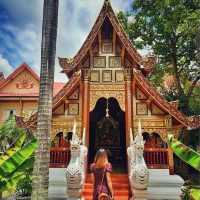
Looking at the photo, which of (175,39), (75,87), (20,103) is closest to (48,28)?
(75,87)

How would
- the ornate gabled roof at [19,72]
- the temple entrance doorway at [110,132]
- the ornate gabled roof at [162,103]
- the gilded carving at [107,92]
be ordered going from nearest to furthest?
the ornate gabled roof at [162,103] < the gilded carving at [107,92] < the temple entrance doorway at [110,132] < the ornate gabled roof at [19,72]

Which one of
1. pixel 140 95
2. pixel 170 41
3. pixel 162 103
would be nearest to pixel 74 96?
pixel 140 95

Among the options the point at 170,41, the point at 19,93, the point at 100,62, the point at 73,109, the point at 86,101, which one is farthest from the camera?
the point at 19,93

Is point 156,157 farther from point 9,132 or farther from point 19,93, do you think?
point 19,93

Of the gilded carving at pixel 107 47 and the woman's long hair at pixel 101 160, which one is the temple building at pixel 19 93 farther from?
the woman's long hair at pixel 101 160

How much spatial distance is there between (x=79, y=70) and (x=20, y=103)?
42.3 feet

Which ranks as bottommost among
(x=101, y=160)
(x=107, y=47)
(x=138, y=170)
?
(x=138, y=170)

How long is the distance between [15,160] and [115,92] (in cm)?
651

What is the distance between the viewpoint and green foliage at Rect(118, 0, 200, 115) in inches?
718

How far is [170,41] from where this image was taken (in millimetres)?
19516

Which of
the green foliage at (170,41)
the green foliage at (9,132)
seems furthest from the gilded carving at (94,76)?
the green foliage at (170,41)

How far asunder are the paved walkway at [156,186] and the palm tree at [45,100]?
431 centimetres

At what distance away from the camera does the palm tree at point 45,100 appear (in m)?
5.71

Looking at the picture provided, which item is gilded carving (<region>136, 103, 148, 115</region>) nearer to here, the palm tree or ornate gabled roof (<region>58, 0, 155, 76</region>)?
ornate gabled roof (<region>58, 0, 155, 76</region>)
